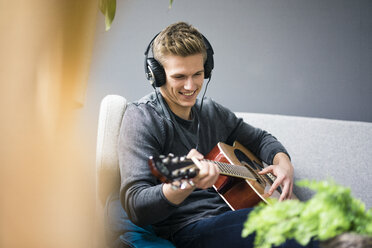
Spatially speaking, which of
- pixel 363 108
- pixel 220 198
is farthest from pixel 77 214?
pixel 363 108

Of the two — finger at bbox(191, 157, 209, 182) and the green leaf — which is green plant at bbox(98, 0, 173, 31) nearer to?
the green leaf

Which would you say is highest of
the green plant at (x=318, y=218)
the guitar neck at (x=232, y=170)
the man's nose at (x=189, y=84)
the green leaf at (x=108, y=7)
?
the green leaf at (x=108, y=7)

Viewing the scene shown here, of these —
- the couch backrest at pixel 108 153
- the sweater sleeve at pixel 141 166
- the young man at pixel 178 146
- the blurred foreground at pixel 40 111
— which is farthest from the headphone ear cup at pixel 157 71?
the blurred foreground at pixel 40 111

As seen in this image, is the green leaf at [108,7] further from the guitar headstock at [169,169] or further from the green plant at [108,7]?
the guitar headstock at [169,169]

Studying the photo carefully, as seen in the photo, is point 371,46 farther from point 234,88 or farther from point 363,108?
point 234,88

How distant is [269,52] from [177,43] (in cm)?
79

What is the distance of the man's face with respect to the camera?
4.43ft

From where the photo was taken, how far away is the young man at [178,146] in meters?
1.15

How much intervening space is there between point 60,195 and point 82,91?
0.45ft

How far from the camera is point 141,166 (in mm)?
1218

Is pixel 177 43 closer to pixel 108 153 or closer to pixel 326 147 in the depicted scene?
pixel 108 153

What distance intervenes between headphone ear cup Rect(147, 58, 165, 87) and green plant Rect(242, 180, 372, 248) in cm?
84

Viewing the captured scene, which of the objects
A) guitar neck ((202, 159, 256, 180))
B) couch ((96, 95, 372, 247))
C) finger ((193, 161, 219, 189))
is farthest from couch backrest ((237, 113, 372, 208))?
finger ((193, 161, 219, 189))

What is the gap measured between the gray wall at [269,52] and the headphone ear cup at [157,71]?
645 millimetres
